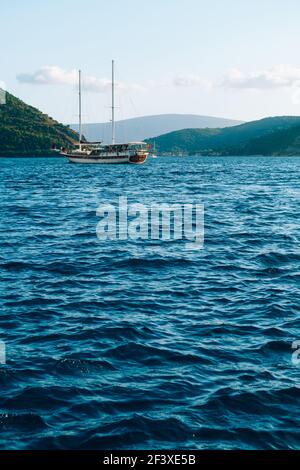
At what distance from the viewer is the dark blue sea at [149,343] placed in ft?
34.2

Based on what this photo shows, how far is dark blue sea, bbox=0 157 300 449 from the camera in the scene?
34.2 feet

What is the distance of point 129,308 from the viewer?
17641 mm

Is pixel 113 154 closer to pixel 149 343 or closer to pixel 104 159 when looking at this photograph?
pixel 104 159

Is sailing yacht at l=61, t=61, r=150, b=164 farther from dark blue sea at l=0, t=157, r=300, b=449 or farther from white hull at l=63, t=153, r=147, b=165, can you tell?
dark blue sea at l=0, t=157, r=300, b=449

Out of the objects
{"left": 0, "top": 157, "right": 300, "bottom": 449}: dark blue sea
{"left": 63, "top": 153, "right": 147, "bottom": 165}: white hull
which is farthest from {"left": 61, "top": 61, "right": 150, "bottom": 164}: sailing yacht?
{"left": 0, "top": 157, "right": 300, "bottom": 449}: dark blue sea

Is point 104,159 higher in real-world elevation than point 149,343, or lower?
higher

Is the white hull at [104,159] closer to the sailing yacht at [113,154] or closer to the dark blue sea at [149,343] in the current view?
the sailing yacht at [113,154]

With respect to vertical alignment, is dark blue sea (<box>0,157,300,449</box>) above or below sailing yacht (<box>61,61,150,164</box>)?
below

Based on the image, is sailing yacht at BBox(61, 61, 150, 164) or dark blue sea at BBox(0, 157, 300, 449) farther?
sailing yacht at BBox(61, 61, 150, 164)

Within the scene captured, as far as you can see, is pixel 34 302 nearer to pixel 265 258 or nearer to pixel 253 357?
pixel 253 357

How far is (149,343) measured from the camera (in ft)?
48.1

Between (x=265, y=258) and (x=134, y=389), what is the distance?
14.2 meters

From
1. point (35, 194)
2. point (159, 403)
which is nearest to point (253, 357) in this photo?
point (159, 403)

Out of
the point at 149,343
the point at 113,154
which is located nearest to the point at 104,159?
the point at 113,154
